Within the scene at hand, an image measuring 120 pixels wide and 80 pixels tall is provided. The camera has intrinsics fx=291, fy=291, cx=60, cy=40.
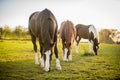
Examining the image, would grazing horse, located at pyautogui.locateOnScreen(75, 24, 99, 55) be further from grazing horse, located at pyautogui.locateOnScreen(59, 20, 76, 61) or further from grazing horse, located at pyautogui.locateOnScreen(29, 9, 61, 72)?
grazing horse, located at pyautogui.locateOnScreen(29, 9, 61, 72)

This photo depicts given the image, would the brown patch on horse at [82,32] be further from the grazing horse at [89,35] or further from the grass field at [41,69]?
the grass field at [41,69]

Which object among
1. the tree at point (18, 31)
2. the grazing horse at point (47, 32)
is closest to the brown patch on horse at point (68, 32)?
the grazing horse at point (47, 32)

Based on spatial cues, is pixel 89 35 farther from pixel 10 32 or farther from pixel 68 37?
pixel 10 32

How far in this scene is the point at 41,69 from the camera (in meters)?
5.14

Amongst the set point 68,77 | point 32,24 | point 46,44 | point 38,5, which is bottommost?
point 68,77

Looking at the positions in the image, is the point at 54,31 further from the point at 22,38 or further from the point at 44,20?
the point at 22,38

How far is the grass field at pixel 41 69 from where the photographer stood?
15.4 ft

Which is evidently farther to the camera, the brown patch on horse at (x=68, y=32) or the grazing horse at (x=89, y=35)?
the grazing horse at (x=89, y=35)

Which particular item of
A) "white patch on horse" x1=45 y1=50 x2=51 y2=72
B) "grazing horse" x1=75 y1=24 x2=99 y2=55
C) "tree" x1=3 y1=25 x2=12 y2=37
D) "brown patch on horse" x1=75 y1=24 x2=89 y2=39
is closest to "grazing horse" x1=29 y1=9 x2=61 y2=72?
"white patch on horse" x1=45 y1=50 x2=51 y2=72

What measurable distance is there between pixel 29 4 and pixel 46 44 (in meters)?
0.84

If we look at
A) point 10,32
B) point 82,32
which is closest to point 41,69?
point 10,32

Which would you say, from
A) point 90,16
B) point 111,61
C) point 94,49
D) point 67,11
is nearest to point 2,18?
point 67,11

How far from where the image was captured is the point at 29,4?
509cm

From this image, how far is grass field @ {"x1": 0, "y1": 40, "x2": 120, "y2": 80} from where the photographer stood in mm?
4708
